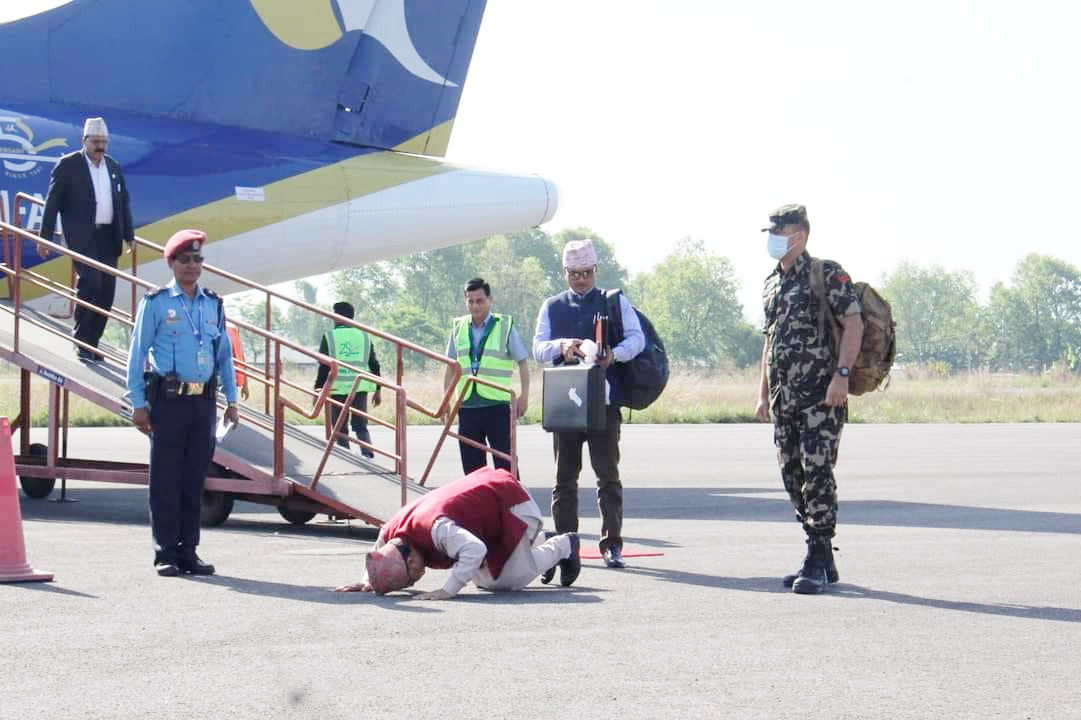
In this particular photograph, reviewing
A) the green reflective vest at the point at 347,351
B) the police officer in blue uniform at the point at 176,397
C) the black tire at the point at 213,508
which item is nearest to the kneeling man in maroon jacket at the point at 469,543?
the police officer in blue uniform at the point at 176,397

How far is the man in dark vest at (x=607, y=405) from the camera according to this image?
929 cm

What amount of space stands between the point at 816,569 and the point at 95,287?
647 cm

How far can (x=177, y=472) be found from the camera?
8.77 metres

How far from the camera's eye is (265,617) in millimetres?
7047

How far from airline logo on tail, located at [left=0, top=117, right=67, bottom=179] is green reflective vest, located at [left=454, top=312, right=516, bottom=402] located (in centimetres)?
448

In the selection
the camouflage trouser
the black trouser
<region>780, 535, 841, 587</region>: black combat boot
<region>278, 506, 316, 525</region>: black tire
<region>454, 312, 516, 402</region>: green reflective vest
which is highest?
the black trouser

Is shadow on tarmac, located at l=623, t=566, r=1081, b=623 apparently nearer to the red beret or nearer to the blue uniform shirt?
the blue uniform shirt

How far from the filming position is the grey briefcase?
894 cm

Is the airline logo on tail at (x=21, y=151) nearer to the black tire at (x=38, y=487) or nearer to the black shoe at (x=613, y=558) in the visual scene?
the black tire at (x=38, y=487)

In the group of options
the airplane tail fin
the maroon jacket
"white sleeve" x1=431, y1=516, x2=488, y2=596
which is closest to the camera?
"white sleeve" x1=431, y1=516, x2=488, y2=596

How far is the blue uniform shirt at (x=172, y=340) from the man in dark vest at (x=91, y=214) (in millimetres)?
3284

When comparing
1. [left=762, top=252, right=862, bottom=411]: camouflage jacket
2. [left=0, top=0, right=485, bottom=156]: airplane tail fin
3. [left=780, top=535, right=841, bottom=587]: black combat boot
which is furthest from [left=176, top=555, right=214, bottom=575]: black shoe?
[left=0, top=0, right=485, bottom=156]: airplane tail fin

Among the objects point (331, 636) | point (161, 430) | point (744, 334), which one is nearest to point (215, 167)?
point (161, 430)

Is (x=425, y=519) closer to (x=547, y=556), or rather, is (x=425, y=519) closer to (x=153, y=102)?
(x=547, y=556)
